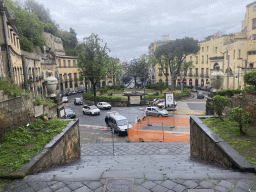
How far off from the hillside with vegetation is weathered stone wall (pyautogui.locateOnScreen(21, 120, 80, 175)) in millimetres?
24538

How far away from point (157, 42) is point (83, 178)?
7581cm

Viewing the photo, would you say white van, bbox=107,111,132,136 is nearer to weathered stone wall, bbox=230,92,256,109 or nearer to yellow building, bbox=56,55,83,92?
weathered stone wall, bbox=230,92,256,109

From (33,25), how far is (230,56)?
3863 cm

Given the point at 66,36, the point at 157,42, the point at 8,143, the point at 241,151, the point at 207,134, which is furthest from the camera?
the point at 157,42

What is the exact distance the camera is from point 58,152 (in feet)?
22.0

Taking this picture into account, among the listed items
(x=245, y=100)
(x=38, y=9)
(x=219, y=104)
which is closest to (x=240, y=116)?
(x=219, y=104)

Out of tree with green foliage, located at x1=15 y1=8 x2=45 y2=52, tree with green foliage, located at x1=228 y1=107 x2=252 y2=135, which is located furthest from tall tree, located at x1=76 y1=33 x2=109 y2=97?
tree with green foliage, located at x1=228 y1=107 x2=252 y2=135

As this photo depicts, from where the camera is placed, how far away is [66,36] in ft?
204

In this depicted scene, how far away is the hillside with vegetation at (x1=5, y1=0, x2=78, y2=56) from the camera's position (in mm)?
30828

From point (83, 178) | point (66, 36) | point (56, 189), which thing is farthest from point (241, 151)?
point (66, 36)

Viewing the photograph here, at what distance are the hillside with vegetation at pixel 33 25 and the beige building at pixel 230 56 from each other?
98.2 feet

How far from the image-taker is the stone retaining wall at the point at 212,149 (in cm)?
482

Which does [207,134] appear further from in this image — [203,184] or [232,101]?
[232,101]

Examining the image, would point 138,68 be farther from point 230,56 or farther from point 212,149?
point 212,149
